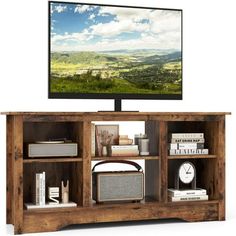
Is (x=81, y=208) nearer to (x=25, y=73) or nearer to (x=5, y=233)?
(x=5, y=233)

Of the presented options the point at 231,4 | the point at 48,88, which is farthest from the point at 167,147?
the point at 231,4

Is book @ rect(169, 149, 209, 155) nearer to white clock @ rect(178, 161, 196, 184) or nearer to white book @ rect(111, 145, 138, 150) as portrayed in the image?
white clock @ rect(178, 161, 196, 184)

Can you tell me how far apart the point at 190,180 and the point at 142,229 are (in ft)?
2.44

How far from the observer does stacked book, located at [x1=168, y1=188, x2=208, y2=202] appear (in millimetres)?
5367

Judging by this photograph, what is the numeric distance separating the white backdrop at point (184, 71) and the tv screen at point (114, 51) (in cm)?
32

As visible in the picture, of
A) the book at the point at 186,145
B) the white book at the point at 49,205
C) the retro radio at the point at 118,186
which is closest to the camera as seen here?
the white book at the point at 49,205

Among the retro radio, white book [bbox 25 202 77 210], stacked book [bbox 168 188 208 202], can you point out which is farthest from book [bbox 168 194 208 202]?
white book [bbox 25 202 77 210]

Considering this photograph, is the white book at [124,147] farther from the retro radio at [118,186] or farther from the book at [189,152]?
the book at [189,152]

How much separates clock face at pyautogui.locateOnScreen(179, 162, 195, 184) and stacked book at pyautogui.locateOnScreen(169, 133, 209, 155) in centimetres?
13

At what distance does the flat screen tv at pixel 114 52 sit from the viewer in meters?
5.29

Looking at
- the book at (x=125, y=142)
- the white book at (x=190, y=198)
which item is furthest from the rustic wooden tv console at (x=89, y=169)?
the book at (x=125, y=142)

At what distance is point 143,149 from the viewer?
533 cm

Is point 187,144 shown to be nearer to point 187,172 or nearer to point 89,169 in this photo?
point 187,172

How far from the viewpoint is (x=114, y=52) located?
17.9 feet
